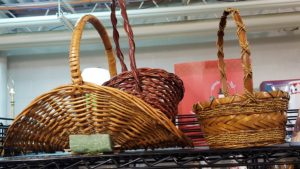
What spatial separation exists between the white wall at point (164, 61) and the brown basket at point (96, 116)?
1086 mm

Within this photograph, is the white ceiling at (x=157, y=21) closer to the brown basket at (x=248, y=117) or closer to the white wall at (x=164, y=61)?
the white wall at (x=164, y=61)

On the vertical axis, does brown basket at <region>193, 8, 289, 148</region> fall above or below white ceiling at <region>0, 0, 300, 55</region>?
below

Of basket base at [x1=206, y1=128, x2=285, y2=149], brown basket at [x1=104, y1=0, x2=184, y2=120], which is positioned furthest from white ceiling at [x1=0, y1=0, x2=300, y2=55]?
basket base at [x1=206, y1=128, x2=285, y2=149]

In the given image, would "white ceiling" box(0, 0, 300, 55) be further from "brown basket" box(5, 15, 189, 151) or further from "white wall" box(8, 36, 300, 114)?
"brown basket" box(5, 15, 189, 151)

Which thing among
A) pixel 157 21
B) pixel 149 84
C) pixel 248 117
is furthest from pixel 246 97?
pixel 157 21

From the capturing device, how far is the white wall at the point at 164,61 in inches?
68.8

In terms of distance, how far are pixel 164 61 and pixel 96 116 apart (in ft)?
3.80

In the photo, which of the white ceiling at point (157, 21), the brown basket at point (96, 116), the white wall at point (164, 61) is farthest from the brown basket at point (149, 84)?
the white wall at point (164, 61)

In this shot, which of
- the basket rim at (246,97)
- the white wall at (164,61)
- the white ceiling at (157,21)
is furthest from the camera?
the white wall at (164,61)

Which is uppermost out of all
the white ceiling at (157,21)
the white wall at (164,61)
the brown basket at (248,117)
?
the white ceiling at (157,21)

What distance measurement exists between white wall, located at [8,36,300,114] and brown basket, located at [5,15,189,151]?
109cm

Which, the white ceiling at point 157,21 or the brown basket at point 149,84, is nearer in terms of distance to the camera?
the brown basket at point 149,84

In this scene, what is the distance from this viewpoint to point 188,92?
1.38 metres

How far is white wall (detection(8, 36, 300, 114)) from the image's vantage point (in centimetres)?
175
